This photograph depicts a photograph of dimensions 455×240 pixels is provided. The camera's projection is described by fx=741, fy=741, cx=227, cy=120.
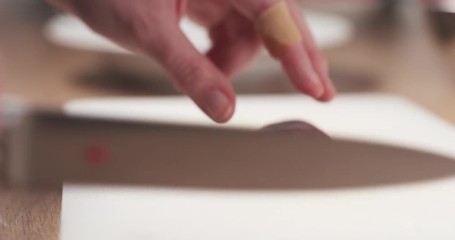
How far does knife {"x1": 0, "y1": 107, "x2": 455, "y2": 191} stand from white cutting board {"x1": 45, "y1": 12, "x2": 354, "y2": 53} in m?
0.30

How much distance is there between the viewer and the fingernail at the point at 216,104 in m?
0.38

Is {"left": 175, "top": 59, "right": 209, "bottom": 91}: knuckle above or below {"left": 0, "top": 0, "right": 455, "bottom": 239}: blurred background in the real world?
below

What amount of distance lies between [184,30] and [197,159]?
375mm

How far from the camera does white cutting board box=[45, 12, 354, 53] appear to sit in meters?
0.72

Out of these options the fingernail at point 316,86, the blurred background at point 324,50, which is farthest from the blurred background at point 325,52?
the fingernail at point 316,86

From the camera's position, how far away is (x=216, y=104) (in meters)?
0.38

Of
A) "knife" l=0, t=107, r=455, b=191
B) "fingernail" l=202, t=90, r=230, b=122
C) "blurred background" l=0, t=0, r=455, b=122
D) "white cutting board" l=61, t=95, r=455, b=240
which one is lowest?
"white cutting board" l=61, t=95, r=455, b=240

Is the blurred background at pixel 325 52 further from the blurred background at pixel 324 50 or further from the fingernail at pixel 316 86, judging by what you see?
the fingernail at pixel 316 86

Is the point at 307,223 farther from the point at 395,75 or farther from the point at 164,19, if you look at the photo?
the point at 395,75

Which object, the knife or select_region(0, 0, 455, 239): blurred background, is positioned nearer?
the knife

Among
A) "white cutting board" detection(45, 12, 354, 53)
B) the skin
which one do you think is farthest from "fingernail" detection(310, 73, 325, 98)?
"white cutting board" detection(45, 12, 354, 53)

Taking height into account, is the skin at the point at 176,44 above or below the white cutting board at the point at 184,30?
below

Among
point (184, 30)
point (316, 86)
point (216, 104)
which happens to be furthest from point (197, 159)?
point (184, 30)

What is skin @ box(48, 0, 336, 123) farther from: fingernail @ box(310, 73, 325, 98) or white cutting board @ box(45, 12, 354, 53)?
white cutting board @ box(45, 12, 354, 53)
